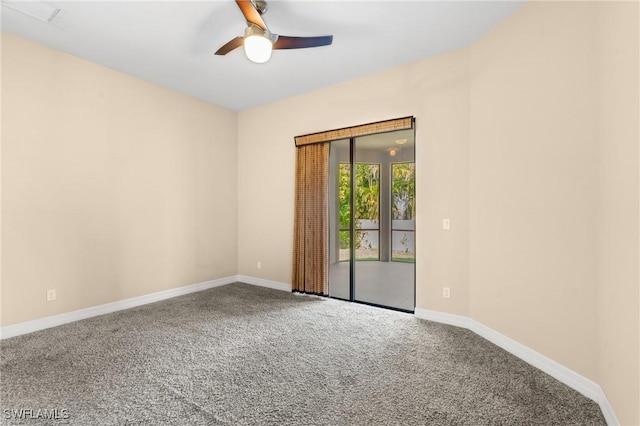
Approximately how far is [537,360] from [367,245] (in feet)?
7.84

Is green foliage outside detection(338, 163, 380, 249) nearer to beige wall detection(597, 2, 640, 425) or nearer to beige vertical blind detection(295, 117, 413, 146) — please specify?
beige vertical blind detection(295, 117, 413, 146)

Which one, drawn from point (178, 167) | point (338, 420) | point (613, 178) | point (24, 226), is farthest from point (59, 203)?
point (613, 178)

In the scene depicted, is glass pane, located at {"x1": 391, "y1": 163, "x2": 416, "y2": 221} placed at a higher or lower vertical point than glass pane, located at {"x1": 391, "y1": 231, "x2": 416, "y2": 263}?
higher

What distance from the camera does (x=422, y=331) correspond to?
2904 millimetres

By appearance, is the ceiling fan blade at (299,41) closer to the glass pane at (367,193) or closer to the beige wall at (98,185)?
the glass pane at (367,193)

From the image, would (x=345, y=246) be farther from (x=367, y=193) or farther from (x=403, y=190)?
(x=403, y=190)

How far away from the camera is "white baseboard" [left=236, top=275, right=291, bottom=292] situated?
4426 millimetres

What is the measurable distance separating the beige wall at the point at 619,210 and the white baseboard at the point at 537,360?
Answer: 0.26 feet

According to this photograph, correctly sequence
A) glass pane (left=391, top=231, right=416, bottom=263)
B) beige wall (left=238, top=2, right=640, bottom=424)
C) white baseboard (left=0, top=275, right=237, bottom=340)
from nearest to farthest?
beige wall (left=238, top=2, right=640, bottom=424) < white baseboard (left=0, top=275, right=237, bottom=340) < glass pane (left=391, top=231, right=416, bottom=263)

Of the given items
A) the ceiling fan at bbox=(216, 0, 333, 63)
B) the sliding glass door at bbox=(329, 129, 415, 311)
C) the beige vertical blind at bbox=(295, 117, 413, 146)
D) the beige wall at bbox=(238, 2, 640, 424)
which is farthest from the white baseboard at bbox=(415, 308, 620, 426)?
the ceiling fan at bbox=(216, 0, 333, 63)

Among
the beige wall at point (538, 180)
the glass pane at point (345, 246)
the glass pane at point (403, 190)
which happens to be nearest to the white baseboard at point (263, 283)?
the glass pane at point (345, 246)

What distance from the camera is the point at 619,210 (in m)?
1.60

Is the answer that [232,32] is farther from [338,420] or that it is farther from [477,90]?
[338,420]

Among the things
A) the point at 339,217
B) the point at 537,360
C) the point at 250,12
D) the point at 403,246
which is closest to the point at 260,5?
the point at 250,12
